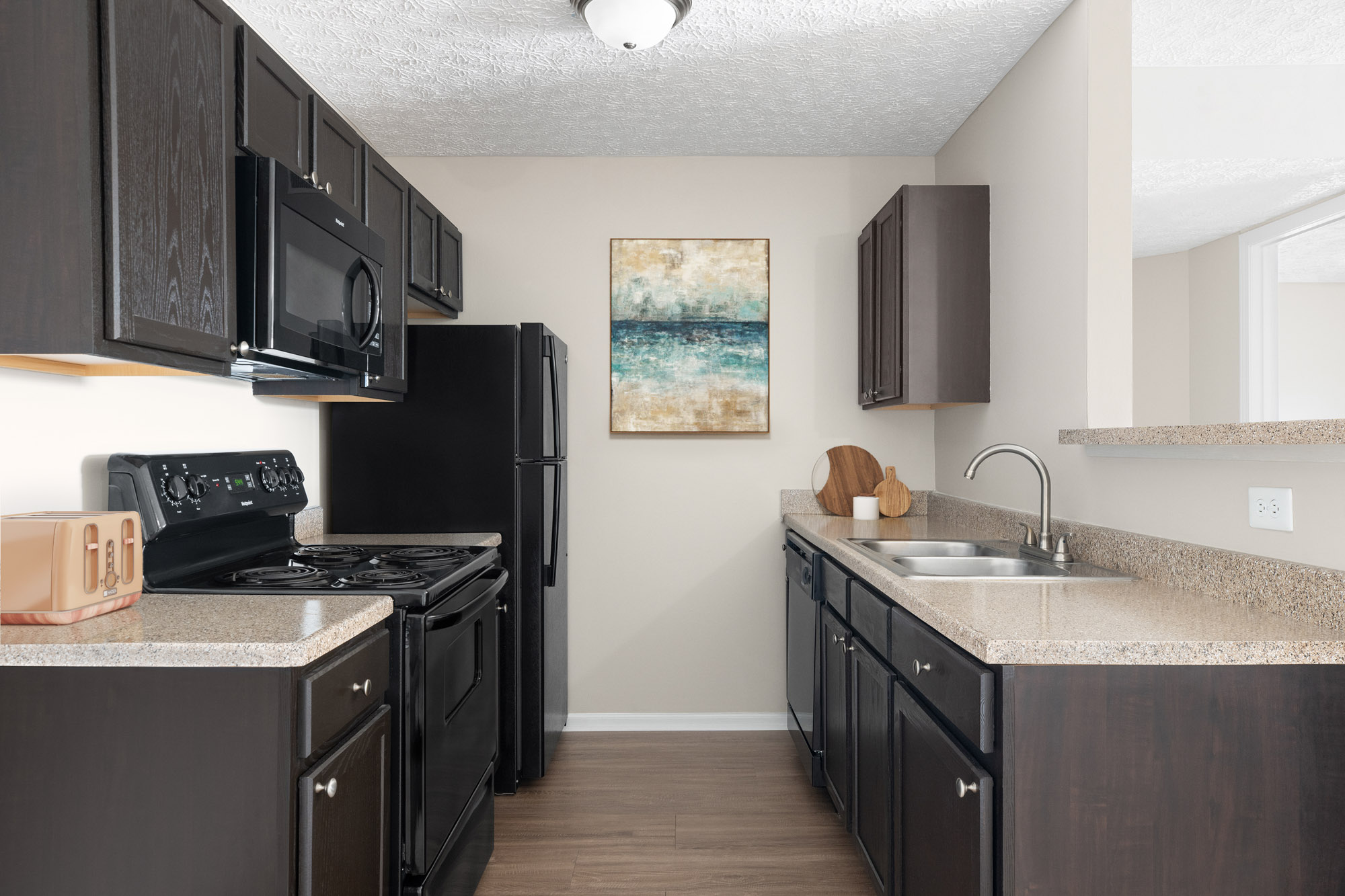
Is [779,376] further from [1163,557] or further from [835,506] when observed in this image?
[1163,557]

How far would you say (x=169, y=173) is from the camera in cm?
146

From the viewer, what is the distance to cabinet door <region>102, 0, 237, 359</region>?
1.33 meters

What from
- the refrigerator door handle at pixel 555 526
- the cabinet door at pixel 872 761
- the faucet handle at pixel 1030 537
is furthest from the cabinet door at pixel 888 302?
the refrigerator door handle at pixel 555 526

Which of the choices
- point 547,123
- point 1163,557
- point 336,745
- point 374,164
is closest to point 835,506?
point 1163,557

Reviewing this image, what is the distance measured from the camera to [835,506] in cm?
350

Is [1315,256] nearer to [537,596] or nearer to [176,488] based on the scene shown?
[537,596]

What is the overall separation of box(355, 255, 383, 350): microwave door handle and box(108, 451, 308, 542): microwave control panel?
0.49 metres

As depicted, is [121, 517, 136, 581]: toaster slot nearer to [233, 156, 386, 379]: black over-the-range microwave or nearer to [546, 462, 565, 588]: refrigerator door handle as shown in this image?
[233, 156, 386, 379]: black over-the-range microwave

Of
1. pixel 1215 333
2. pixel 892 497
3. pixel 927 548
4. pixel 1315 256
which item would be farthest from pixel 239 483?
pixel 1315 256

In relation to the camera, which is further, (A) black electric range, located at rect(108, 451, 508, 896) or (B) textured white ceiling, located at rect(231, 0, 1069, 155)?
(B) textured white ceiling, located at rect(231, 0, 1069, 155)

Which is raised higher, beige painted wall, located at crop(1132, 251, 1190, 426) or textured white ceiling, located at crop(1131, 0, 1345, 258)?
textured white ceiling, located at crop(1131, 0, 1345, 258)

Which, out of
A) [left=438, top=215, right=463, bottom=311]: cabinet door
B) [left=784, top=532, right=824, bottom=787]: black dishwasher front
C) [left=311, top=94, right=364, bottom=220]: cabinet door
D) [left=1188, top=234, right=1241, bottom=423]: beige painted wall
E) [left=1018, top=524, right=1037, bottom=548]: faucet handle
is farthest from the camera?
[left=1188, top=234, right=1241, bottom=423]: beige painted wall

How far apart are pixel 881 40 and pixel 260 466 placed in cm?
226

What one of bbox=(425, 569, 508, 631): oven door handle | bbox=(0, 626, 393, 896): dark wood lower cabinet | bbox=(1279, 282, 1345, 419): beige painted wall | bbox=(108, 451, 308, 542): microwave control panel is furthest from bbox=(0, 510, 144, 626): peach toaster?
bbox=(1279, 282, 1345, 419): beige painted wall
